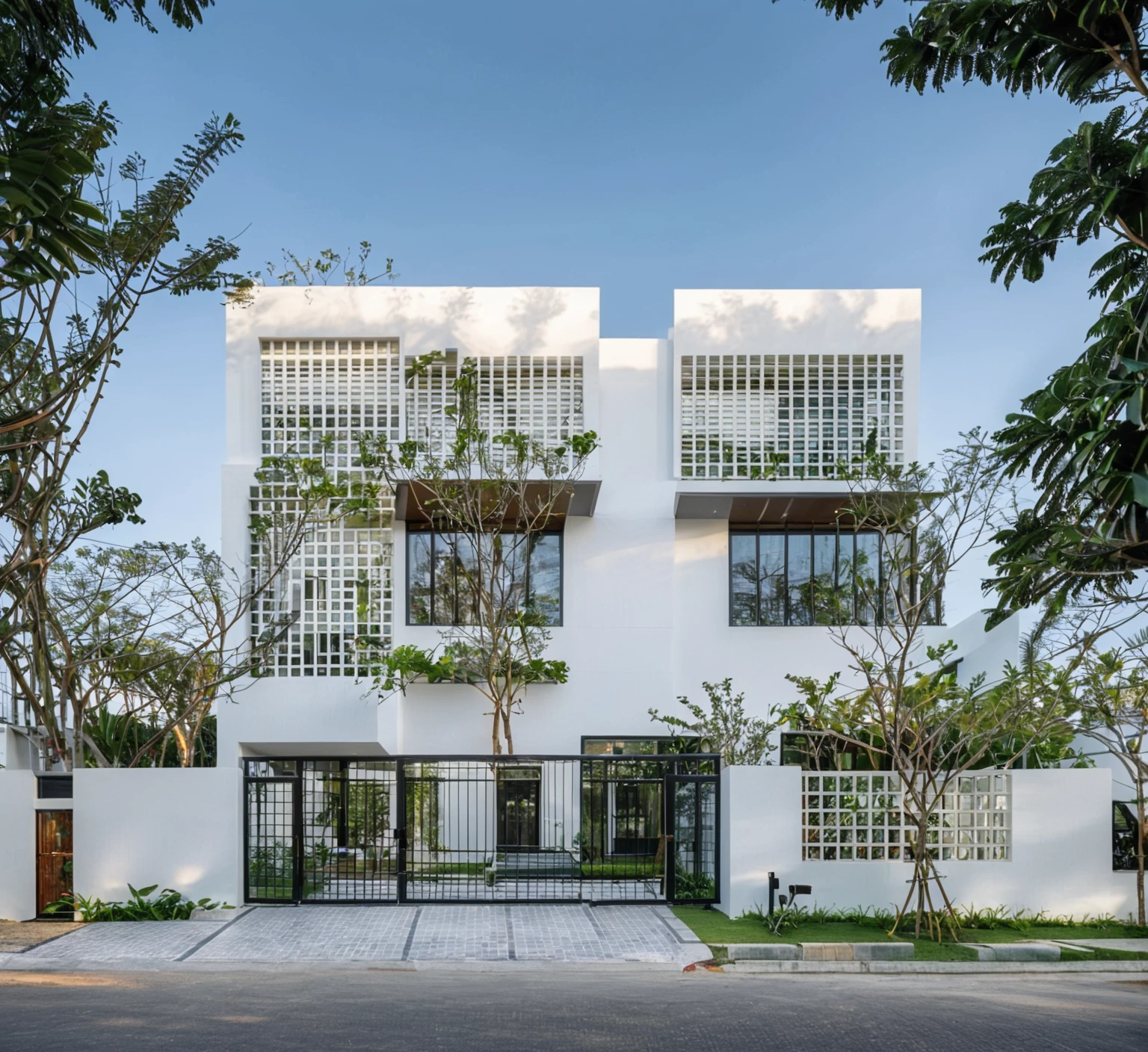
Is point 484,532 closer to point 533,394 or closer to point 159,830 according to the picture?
point 533,394

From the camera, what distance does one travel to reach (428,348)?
2061 centimetres

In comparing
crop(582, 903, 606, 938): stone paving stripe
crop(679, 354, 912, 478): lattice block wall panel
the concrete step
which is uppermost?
crop(679, 354, 912, 478): lattice block wall panel

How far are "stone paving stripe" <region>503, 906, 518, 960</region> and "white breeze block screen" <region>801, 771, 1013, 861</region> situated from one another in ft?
12.1

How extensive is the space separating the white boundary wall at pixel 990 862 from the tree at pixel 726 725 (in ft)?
17.1

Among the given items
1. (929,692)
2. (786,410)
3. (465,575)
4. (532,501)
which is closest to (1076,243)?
(929,692)

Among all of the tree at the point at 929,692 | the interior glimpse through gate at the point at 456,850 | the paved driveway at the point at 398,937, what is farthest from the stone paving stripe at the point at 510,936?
the tree at the point at 929,692

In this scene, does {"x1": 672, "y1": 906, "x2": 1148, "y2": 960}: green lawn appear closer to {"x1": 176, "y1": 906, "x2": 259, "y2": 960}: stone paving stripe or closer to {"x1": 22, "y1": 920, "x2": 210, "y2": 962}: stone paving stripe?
{"x1": 176, "y1": 906, "x2": 259, "y2": 960}: stone paving stripe

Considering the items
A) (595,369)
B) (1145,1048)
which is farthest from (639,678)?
(1145,1048)

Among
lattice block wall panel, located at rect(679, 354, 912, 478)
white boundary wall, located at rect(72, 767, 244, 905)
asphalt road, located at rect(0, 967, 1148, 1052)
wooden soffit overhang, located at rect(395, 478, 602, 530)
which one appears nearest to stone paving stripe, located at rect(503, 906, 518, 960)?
asphalt road, located at rect(0, 967, 1148, 1052)

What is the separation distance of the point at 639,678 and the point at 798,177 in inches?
382

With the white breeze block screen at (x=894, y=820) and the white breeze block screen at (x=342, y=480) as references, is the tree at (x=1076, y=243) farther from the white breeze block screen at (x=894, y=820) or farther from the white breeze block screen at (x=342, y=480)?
the white breeze block screen at (x=342, y=480)

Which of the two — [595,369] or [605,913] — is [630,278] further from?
[605,913]

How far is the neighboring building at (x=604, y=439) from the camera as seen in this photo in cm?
2052

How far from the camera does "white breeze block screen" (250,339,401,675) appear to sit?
2030 centimetres
